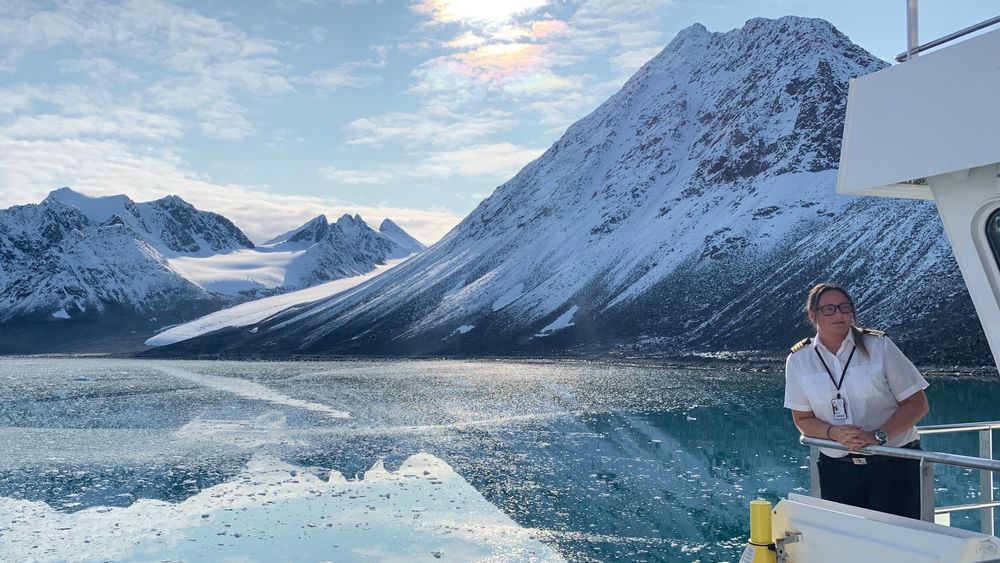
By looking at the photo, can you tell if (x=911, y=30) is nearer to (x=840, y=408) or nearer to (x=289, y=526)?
(x=840, y=408)

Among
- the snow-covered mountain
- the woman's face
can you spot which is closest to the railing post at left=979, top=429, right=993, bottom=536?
the woman's face

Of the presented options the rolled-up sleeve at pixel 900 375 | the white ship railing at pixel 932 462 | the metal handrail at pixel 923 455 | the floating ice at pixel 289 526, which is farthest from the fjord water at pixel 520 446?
the rolled-up sleeve at pixel 900 375

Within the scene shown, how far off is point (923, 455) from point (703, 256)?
413 ft

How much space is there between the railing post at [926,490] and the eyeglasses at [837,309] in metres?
1.19

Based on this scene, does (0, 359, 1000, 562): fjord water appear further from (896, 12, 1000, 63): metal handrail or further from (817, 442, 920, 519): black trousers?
(896, 12, 1000, 63): metal handrail

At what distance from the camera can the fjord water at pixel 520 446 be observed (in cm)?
1894

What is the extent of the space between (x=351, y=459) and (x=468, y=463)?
431 cm

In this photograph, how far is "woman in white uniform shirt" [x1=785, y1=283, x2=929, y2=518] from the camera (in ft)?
18.2

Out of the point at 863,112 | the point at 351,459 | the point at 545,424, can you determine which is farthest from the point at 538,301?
the point at 863,112

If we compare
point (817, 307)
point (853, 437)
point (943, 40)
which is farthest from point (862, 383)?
point (943, 40)

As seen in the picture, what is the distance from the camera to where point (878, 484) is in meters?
5.59

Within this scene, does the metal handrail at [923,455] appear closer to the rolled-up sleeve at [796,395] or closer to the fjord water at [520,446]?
the rolled-up sleeve at [796,395]

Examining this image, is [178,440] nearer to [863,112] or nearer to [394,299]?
[863,112]

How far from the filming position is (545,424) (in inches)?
1412
